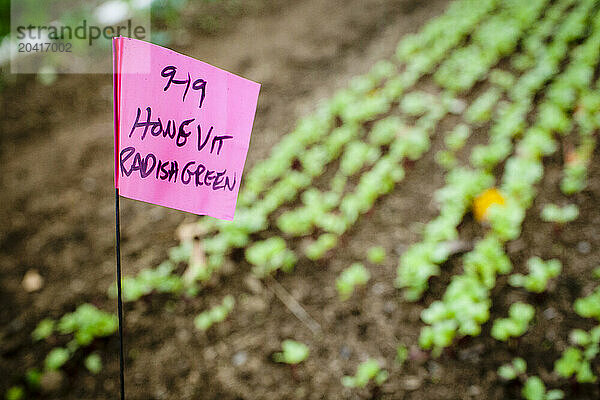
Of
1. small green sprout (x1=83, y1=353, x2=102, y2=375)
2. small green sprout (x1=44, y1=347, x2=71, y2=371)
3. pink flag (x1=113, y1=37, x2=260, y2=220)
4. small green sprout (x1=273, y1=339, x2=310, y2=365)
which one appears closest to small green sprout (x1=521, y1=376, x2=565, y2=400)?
small green sprout (x1=273, y1=339, x2=310, y2=365)

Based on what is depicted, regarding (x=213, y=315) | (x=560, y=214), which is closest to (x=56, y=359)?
(x=213, y=315)

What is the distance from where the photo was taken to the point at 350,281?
5.99 ft

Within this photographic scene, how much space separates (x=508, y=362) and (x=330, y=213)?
118cm

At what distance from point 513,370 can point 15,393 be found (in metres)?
2.15

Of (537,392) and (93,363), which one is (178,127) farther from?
(537,392)

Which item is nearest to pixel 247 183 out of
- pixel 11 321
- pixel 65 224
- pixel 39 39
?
pixel 65 224

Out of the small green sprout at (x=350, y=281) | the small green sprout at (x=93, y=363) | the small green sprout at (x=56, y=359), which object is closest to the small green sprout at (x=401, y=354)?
the small green sprout at (x=350, y=281)

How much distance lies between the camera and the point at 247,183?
2.62 meters

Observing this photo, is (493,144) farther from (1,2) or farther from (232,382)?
(1,2)

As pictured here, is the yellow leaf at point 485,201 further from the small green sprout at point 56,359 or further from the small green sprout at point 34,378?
the small green sprout at point 34,378

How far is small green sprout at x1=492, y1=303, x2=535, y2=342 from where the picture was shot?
59.2 inches

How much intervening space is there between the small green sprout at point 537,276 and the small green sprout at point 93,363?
1973 millimetres

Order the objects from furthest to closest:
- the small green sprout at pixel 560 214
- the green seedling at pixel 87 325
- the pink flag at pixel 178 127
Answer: the small green sprout at pixel 560 214 → the green seedling at pixel 87 325 → the pink flag at pixel 178 127

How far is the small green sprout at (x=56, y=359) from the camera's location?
5.58 feet
